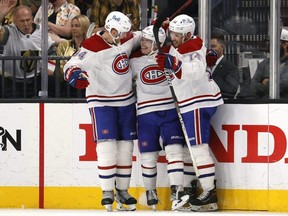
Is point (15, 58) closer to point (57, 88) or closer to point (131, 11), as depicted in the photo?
point (57, 88)

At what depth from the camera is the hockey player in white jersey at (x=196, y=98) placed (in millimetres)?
7922

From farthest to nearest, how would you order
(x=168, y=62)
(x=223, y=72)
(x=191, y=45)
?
(x=223, y=72), (x=191, y=45), (x=168, y=62)

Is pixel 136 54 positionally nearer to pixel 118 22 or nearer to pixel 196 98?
pixel 118 22

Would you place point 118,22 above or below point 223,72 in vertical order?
above

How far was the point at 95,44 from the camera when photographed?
26.3ft

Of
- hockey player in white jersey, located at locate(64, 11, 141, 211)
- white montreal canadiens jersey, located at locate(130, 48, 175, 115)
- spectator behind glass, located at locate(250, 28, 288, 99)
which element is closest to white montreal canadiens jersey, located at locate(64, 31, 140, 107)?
hockey player in white jersey, located at locate(64, 11, 141, 211)

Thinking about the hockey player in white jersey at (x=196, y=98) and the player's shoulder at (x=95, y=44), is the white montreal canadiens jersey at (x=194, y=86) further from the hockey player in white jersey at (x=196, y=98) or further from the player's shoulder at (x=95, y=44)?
the player's shoulder at (x=95, y=44)

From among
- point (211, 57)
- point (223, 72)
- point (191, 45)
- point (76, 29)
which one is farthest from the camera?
point (76, 29)

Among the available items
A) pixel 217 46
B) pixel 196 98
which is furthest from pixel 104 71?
pixel 217 46

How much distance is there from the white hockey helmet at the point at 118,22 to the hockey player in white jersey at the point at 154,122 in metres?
0.14

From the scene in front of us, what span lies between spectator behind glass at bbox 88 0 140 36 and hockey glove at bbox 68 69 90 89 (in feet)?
1.70

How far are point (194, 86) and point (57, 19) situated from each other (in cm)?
111

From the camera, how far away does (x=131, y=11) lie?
8219mm

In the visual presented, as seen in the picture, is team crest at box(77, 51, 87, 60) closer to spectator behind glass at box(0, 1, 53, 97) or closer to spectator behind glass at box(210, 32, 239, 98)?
spectator behind glass at box(0, 1, 53, 97)
